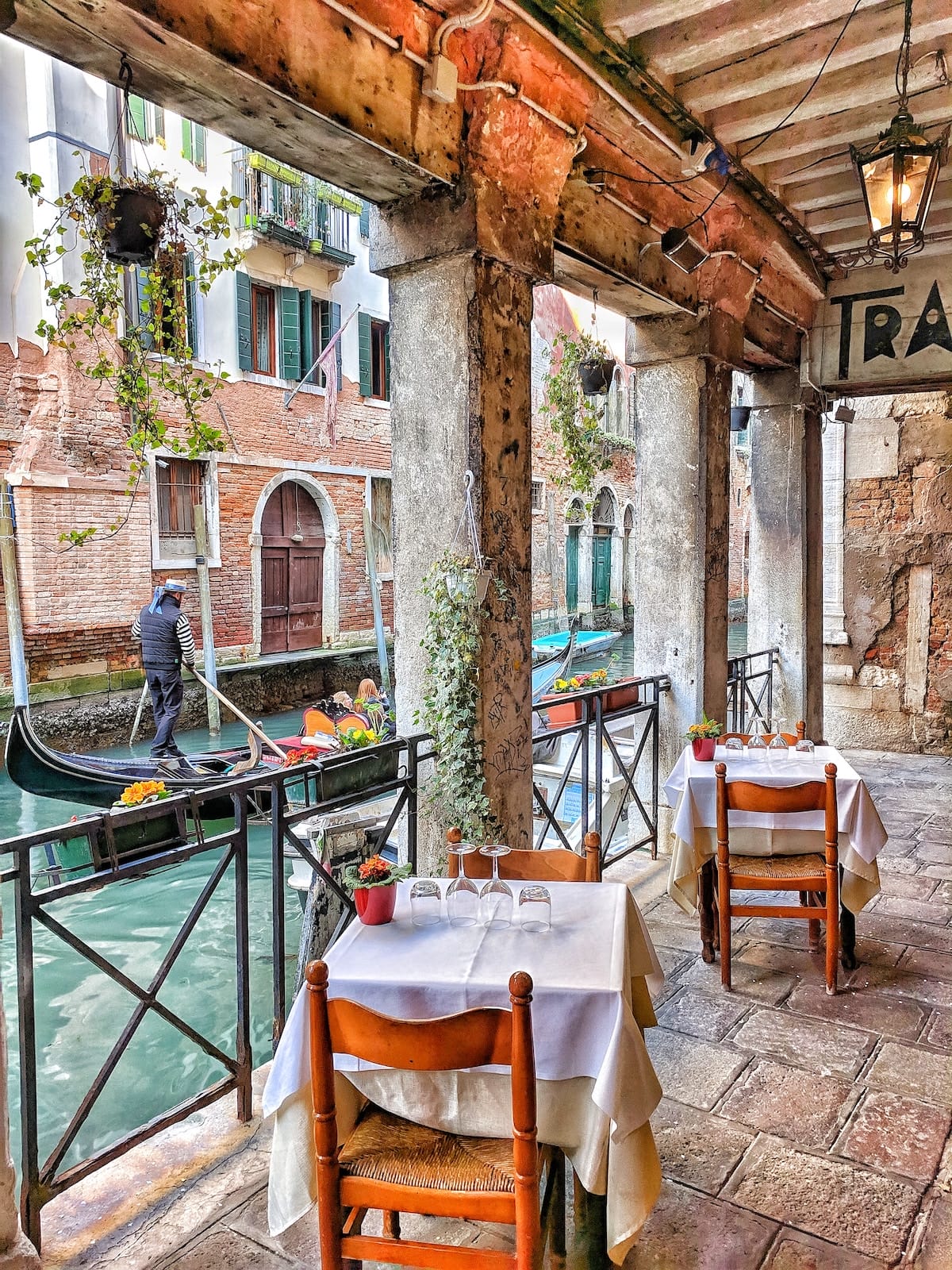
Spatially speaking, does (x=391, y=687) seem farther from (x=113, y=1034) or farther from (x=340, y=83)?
(x=340, y=83)

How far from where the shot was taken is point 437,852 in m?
3.12

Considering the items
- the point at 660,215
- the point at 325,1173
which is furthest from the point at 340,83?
the point at 325,1173

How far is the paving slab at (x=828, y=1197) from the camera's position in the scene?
1.99 m

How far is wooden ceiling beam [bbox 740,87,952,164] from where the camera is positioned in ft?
12.3

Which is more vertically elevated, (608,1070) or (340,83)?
(340,83)

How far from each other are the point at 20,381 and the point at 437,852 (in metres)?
9.41

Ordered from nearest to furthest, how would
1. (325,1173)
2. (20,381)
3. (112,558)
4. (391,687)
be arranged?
(325,1173)
(20,381)
(112,558)
(391,687)

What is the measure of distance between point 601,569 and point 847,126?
18.2 meters

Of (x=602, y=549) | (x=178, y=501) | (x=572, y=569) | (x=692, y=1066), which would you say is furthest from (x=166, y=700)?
(x=602, y=549)

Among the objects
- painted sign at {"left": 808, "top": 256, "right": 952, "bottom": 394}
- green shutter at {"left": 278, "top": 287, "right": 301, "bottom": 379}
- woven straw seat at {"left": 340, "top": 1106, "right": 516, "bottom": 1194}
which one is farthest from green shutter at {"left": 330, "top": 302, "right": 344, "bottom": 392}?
woven straw seat at {"left": 340, "top": 1106, "right": 516, "bottom": 1194}

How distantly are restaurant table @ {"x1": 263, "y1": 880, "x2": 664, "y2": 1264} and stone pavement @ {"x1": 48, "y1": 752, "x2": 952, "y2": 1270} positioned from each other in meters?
0.39

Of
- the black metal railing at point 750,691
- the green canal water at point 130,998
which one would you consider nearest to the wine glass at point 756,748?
the black metal railing at point 750,691

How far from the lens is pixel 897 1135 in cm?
235

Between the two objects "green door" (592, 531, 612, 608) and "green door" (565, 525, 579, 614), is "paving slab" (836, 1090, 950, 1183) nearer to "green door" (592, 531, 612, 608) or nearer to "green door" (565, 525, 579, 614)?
"green door" (565, 525, 579, 614)
